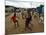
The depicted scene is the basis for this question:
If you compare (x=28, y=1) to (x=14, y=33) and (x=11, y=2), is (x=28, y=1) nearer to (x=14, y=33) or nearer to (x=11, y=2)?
(x=11, y=2)

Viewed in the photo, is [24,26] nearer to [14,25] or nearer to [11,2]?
[14,25]

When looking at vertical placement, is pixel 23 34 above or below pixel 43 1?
below

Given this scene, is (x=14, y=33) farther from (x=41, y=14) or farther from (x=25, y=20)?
(x=41, y=14)

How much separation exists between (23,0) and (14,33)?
0.35 meters

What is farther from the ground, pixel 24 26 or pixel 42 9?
pixel 42 9

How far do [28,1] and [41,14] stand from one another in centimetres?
19

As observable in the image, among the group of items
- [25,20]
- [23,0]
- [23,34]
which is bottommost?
[23,34]

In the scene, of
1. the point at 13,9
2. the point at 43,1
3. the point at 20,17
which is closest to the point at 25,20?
the point at 20,17

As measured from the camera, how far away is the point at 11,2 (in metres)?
1.05

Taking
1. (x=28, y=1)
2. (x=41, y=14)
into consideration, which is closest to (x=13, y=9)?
(x=28, y=1)

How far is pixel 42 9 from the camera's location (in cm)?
109

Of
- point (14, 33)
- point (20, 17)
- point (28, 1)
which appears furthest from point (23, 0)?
point (14, 33)
